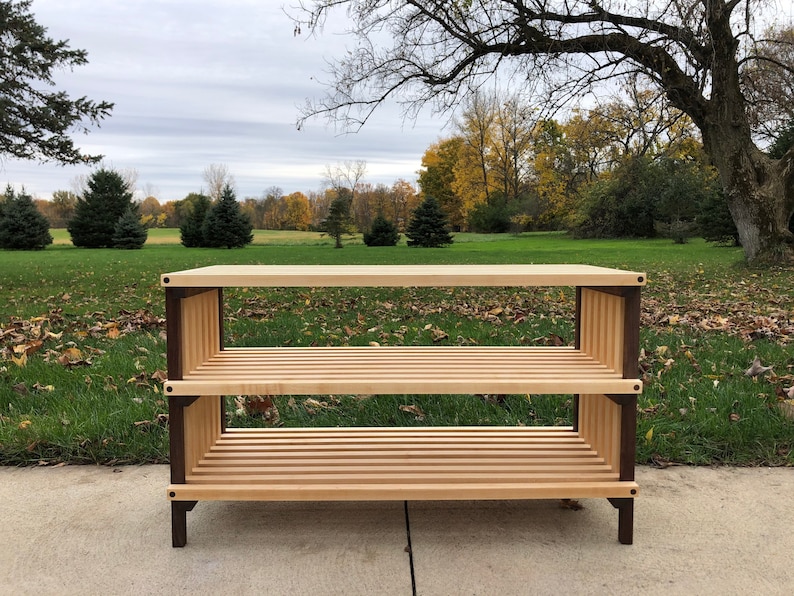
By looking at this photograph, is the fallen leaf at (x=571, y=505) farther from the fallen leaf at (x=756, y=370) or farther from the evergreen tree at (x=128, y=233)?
the evergreen tree at (x=128, y=233)

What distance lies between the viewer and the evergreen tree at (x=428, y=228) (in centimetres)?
3438

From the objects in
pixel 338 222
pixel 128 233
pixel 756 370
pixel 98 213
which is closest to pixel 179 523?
pixel 756 370

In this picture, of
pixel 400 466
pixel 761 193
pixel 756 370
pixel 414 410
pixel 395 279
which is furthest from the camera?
pixel 761 193

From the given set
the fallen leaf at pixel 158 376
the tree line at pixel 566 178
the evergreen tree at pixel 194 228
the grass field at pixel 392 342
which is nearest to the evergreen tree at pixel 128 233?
the evergreen tree at pixel 194 228

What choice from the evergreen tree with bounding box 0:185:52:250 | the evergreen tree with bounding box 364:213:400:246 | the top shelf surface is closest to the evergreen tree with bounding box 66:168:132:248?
the evergreen tree with bounding box 0:185:52:250

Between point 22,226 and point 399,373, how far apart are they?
1533 inches

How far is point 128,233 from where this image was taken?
37531 mm

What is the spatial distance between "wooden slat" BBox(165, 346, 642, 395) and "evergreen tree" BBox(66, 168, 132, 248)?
39.3m

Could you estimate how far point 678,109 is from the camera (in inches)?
564

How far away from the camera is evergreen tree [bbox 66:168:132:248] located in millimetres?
38906

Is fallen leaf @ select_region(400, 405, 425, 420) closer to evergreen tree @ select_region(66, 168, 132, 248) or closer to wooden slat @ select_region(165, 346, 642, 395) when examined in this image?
Result: wooden slat @ select_region(165, 346, 642, 395)

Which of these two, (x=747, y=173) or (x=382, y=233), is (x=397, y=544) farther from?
A: (x=382, y=233)

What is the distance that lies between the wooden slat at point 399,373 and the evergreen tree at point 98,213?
129 ft

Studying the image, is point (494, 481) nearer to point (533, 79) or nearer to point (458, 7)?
point (533, 79)
